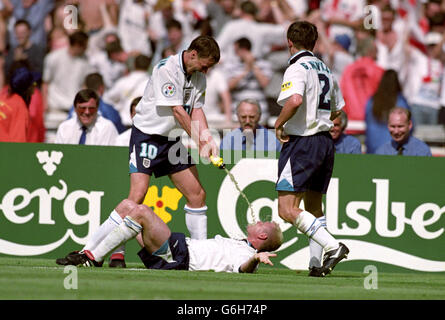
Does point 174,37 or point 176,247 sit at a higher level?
point 174,37

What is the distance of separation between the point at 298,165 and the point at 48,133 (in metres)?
7.40

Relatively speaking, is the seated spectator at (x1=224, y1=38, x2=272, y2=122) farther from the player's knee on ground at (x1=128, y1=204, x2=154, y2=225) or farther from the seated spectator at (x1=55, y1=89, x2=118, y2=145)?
the player's knee on ground at (x1=128, y1=204, x2=154, y2=225)

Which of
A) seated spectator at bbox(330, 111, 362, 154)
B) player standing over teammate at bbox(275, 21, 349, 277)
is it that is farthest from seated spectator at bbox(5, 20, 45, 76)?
player standing over teammate at bbox(275, 21, 349, 277)

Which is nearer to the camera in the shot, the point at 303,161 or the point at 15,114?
the point at 303,161

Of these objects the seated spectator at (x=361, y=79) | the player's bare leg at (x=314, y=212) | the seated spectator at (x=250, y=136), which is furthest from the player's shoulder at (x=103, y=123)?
the seated spectator at (x=361, y=79)

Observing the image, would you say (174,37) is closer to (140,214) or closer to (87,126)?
(87,126)

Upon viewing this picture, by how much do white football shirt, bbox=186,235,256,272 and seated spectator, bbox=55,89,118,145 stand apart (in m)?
3.11

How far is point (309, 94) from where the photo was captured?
28.9 ft

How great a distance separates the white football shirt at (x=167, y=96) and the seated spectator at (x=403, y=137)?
10.9 ft

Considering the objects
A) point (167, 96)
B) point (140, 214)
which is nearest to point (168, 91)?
point (167, 96)

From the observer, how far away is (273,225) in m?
9.33

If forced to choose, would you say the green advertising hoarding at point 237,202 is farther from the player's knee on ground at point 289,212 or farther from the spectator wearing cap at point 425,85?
the spectator wearing cap at point 425,85

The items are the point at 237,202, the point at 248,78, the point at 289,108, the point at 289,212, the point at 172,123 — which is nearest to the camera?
the point at 289,108

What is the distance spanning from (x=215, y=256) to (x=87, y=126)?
3410 mm
